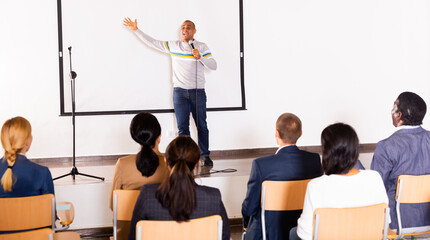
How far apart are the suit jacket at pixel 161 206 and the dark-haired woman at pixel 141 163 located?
52 centimetres

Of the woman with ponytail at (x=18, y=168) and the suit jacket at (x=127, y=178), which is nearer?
the woman with ponytail at (x=18, y=168)

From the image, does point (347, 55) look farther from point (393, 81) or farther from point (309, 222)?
point (309, 222)

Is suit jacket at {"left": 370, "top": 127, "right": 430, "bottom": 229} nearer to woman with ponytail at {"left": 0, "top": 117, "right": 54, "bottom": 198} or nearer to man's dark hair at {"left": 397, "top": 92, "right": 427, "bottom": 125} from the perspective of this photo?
man's dark hair at {"left": 397, "top": 92, "right": 427, "bottom": 125}

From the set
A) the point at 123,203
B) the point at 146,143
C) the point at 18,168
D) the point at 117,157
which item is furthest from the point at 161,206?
the point at 117,157

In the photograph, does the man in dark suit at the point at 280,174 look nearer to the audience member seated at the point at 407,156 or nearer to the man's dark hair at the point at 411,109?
the audience member seated at the point at 407,156

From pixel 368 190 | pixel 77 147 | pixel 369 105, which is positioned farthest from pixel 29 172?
pixel 369 105

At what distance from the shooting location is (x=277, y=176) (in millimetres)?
2539

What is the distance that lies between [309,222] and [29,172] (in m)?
1.46

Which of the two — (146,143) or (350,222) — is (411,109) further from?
(146,143)

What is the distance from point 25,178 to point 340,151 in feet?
5.29

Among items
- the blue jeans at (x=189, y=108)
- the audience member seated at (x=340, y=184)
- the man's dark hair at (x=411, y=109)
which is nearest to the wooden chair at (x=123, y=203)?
the audience member seated at (x=340, y=184)

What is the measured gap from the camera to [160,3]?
544 cm

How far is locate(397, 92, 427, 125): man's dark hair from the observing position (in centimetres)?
282

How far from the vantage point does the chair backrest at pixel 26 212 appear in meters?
2.10
